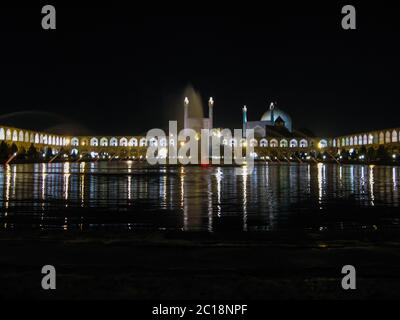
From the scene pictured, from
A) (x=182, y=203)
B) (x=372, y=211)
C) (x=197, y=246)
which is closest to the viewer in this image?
(x=197, y=246)

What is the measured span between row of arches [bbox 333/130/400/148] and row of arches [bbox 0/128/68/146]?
224 feet

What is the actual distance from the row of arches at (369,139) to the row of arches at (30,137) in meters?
68.3

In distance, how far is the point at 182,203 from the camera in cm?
1229

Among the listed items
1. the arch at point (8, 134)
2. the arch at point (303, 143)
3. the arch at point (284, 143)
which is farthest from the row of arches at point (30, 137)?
the arch at point (303, 143)

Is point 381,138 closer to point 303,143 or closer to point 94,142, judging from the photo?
point 303,143

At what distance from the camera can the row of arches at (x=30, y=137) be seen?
83.0m

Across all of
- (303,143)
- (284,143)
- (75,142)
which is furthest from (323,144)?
(75,142)

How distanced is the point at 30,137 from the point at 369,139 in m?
68.9

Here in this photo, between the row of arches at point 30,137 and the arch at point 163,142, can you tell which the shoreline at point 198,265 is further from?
the arch at point 163,142

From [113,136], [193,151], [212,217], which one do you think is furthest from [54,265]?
[113,136]

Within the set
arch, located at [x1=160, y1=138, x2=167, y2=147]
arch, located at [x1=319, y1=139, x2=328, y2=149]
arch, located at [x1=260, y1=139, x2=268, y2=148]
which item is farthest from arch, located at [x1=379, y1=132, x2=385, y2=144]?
arch, located at [x1=160, y1=138, x2=167, y2=147]

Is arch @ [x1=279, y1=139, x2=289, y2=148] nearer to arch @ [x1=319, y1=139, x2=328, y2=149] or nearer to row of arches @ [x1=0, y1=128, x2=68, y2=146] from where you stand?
arch @ [x1=319, y1=139, x2=328, y2=149]
